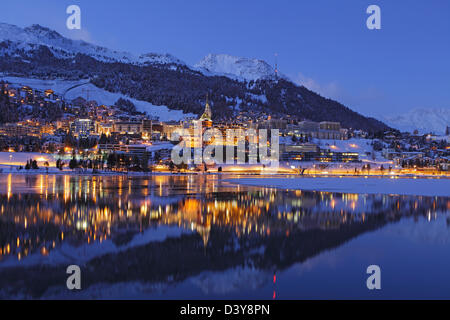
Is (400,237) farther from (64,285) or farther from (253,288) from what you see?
(64,285)

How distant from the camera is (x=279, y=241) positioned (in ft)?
51.6

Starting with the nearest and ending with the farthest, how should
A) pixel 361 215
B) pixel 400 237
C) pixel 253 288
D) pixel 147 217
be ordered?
1. pixel 253 288
2. pixel 400 237
3. pixel 147 217
4. pixel 361 215

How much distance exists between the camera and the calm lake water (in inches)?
398

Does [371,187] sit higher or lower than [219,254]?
lower

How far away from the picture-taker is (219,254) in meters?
13.5

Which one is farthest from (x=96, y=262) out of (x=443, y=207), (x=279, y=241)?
(x=443, y=207)

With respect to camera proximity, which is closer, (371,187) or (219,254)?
(219,254)

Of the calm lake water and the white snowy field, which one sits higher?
the calm lake water

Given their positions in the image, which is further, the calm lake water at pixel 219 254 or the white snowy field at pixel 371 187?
the white snowy field at pixel 371 187

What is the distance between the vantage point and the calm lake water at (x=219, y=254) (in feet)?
33.1

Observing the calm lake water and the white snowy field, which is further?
the white snowy field

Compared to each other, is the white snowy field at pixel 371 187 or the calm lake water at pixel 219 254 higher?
the calm lake water at pixel 219 254
